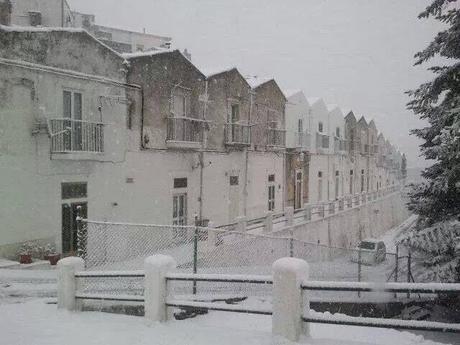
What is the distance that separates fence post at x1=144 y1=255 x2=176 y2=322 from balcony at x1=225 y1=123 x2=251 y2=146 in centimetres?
1597

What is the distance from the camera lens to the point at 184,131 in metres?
19.7

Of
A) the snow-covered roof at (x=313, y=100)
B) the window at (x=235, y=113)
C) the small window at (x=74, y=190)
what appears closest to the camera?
the small window at (x=74, y=190)

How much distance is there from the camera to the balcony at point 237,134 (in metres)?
22.6

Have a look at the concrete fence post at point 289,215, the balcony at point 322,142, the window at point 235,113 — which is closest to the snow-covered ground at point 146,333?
the concrete fence post at point 289,215

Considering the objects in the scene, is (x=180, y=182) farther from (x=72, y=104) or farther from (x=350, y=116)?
(x=350, y=116)

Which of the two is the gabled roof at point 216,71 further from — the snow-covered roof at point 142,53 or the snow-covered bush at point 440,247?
the snow-covered bush at point 440,247

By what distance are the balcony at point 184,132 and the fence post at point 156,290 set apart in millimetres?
12281

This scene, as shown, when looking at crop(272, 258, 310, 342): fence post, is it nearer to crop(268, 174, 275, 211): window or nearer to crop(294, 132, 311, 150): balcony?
crop(268, 174, 275, 211): window

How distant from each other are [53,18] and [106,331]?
15984mm

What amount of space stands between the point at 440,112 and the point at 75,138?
11.3 metres

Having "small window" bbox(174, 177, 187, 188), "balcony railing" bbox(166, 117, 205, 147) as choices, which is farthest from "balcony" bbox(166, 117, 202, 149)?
"small window" bbox(174, 177, 187, 188)

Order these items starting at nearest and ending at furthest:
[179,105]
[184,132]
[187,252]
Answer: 1. [187,252]
2. [184,132]
3. [179,105]

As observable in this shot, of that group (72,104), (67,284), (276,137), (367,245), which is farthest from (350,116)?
(67,284)

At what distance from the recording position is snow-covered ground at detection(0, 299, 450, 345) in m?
5.72
